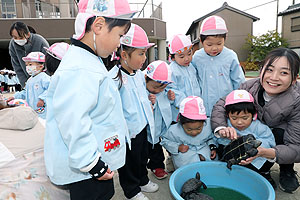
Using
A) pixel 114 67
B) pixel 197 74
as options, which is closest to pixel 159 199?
pixel 114 67

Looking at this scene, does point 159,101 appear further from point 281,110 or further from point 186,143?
point 281,110

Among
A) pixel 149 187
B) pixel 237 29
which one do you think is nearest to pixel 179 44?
pixel 149 187

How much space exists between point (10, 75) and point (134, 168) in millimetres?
11935

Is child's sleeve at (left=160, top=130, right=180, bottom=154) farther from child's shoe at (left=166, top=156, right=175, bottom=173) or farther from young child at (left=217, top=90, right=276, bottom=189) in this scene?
young child at (left=217, top=90, right=276, bottom=189)

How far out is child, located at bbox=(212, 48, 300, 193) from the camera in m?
1.65

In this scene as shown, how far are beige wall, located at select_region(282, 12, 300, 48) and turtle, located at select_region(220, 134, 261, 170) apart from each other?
18.4 m

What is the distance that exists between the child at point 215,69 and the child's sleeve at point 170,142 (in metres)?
0.54

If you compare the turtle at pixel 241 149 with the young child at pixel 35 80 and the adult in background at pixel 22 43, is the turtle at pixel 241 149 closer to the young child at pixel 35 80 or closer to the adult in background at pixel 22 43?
the young child at pixel 35 80

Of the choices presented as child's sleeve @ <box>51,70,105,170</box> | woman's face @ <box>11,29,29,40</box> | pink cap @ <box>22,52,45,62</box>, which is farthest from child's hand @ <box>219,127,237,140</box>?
woman's face @ <box>11,29,29,40</box>

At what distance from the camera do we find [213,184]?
1.84 meters

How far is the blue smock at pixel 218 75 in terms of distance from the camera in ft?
7.27

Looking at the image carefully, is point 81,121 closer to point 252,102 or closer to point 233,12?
point 252,102

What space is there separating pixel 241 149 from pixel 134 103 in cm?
82

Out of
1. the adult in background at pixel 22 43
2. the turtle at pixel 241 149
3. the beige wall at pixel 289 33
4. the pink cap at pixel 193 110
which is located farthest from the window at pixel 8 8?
the beige wall at pixel 289 33
